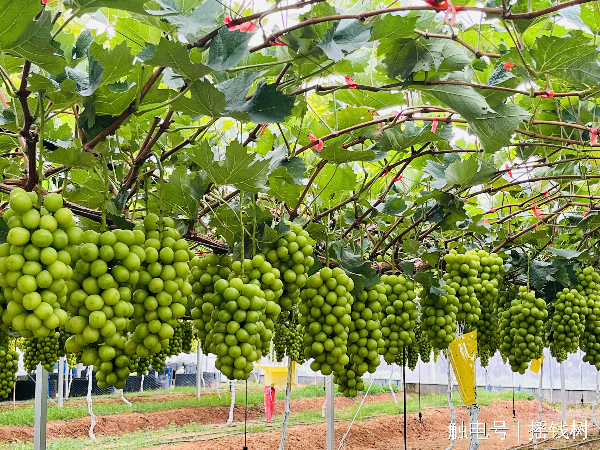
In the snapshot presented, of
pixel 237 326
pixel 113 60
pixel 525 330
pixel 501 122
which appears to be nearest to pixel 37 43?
pixel 113 60

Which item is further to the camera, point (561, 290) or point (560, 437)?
point (560, 437)

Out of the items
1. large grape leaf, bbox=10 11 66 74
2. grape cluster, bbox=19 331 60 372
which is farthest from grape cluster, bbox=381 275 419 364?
grape cluster, bbox=19 331 60 372

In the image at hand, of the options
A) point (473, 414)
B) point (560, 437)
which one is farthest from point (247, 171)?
point (560, 437)

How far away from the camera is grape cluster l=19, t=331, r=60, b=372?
423 cm

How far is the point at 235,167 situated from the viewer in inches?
64.2

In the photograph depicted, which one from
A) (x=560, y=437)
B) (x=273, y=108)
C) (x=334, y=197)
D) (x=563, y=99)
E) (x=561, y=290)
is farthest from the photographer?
(x=560, y=437)

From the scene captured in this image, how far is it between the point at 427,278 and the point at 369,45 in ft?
5.53

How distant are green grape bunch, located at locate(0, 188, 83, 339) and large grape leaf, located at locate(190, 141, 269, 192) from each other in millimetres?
489

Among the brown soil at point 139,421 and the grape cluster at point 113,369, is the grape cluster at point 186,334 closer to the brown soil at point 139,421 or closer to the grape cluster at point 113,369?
the grape cluster at point 113,369

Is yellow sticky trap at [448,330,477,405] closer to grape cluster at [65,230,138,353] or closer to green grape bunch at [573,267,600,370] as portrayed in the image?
green grape bunch at [573,267,600,370]

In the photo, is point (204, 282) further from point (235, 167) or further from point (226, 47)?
point (226, 47)

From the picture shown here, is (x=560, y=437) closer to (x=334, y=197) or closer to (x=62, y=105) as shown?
(x=334, y=197)

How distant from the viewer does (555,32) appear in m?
2.26

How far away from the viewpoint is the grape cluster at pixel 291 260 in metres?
1.94
